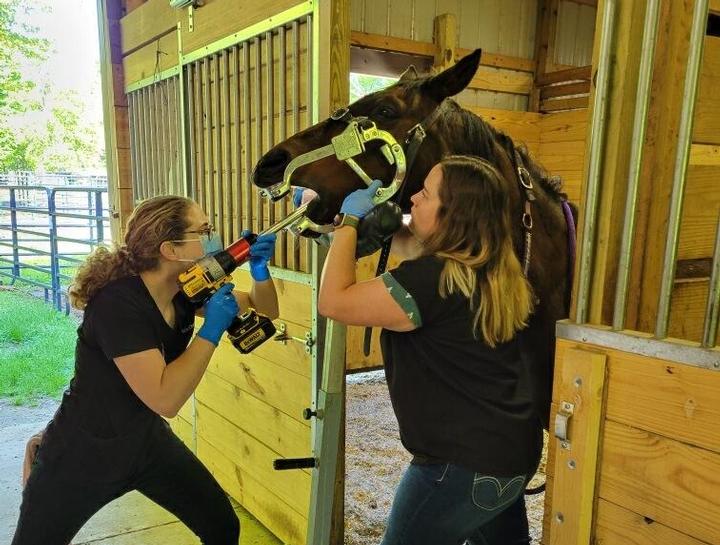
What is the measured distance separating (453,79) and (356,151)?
36 cm

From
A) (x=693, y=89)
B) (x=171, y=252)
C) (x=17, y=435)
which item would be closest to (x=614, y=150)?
(x=693, y=89)

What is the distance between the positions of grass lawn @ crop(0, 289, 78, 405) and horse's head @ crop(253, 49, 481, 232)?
12.1 ft

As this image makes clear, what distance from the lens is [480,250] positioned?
131cm

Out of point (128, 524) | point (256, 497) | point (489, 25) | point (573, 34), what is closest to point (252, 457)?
point (256, 497)

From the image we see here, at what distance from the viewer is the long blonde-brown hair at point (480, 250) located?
50.1 inches

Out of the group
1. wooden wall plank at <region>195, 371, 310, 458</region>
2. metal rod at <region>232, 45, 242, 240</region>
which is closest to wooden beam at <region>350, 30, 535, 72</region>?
metal rod at <region>232, 45, 242, 240</region>

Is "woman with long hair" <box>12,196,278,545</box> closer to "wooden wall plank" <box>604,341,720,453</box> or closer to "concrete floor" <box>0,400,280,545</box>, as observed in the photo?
"concrete floor" <box>0,400,280,545</box>

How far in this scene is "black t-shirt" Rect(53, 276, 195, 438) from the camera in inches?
65.7

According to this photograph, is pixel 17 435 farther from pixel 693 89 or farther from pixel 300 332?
pixel 693 89

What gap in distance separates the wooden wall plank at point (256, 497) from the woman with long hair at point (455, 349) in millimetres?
1224

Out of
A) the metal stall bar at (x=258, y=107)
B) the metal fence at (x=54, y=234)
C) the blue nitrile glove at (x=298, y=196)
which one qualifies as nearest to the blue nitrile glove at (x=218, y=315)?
the blue nitrile glove at (x=298, y=196)

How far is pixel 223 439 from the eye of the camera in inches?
115

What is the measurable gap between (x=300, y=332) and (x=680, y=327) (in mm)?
1293

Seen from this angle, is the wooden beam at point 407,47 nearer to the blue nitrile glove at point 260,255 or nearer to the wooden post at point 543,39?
the wooden post at point 543,39
